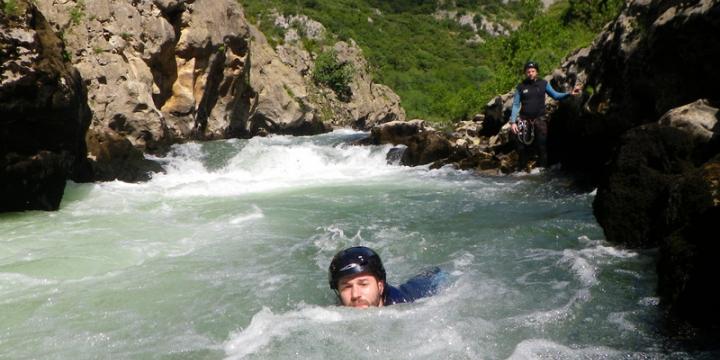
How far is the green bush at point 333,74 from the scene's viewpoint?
51.8 meters

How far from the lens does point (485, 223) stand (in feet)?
25.8

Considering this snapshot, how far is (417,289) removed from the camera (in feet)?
15.0

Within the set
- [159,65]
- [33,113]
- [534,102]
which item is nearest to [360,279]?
[33,113]

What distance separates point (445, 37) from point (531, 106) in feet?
305

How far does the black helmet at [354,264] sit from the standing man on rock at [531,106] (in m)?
7.48

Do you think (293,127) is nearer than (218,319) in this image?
No

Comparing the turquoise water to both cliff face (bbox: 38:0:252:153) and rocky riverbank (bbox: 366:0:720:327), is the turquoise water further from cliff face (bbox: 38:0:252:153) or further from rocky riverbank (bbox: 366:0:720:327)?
cliff face (bbox: 38:0:252:153)

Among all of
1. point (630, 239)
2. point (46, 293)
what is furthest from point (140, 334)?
point (630, 239)

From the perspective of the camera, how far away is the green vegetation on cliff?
2731cm

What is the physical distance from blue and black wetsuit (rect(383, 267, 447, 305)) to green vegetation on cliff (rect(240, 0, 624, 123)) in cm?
1771

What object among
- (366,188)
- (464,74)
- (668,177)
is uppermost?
(464,74)

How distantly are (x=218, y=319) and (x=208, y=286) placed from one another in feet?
3.32

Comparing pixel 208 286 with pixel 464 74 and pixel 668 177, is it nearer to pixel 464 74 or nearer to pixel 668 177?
pixel 668 177

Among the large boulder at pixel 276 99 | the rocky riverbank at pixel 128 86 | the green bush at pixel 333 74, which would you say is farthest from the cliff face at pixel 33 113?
the green bush at pixel 333 74
